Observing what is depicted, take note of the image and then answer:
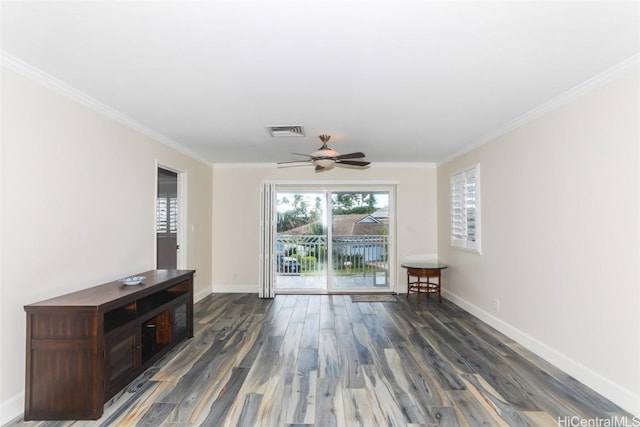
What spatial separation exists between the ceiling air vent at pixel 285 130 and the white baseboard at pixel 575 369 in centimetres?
329

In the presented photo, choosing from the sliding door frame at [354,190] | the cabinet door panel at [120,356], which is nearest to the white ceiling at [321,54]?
the cabinet door panel at [120,356]

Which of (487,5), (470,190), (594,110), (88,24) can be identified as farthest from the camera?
(470,190)

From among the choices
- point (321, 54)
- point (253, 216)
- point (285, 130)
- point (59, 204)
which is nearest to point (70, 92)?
point (59, 204)

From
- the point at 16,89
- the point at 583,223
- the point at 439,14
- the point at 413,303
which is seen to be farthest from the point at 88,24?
the point at 413,303

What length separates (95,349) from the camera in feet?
7.52

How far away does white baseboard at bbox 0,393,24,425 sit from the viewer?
2.21 metres

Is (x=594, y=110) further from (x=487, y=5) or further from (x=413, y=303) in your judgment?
(x=413, y=303)

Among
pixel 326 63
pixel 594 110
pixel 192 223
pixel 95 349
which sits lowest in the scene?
pixel 95 349

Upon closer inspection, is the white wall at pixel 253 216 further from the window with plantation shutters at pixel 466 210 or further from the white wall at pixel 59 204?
the white wall at pixel 59 204

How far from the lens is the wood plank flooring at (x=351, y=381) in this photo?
7.54ft

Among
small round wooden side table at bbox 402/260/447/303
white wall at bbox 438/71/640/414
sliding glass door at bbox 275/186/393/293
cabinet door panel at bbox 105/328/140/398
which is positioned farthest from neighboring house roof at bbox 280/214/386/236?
cabinet door panel at bbox 105/328/140/398

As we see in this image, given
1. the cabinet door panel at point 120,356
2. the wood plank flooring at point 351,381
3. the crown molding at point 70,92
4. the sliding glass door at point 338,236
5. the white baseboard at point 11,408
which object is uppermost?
the crown molding at point 70,92

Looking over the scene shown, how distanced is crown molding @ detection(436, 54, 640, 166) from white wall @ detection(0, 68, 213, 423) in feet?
13.7

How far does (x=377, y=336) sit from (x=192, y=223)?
3318mm
